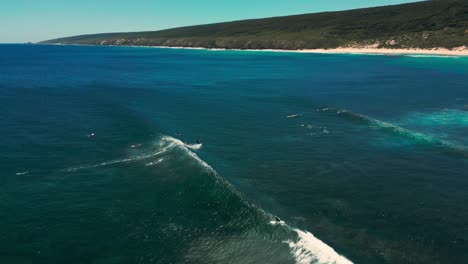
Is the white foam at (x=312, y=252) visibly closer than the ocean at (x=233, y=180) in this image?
Yes

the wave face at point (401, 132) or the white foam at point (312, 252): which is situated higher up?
the wave face at point (401, 132)

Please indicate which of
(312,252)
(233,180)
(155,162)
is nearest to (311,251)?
(312,252)

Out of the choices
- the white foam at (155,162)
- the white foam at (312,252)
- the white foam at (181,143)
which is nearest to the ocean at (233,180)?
the white foam at (312,252)

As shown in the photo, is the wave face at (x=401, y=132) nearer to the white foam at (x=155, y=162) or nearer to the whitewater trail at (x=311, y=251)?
the whitewater trail at (x=311, y=251)

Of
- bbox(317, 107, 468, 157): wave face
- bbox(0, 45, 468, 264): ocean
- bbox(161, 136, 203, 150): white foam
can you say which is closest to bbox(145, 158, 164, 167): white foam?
bbox(0, 45, 468, 264): ocean

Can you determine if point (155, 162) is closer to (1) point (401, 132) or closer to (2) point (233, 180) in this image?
(2) point (233, 180)

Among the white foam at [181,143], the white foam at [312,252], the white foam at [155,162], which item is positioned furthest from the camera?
the white foam at [181,143]

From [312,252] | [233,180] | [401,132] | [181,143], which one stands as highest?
[181,143]

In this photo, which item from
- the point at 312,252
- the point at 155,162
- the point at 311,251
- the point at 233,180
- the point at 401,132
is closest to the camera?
the point at 312,252
